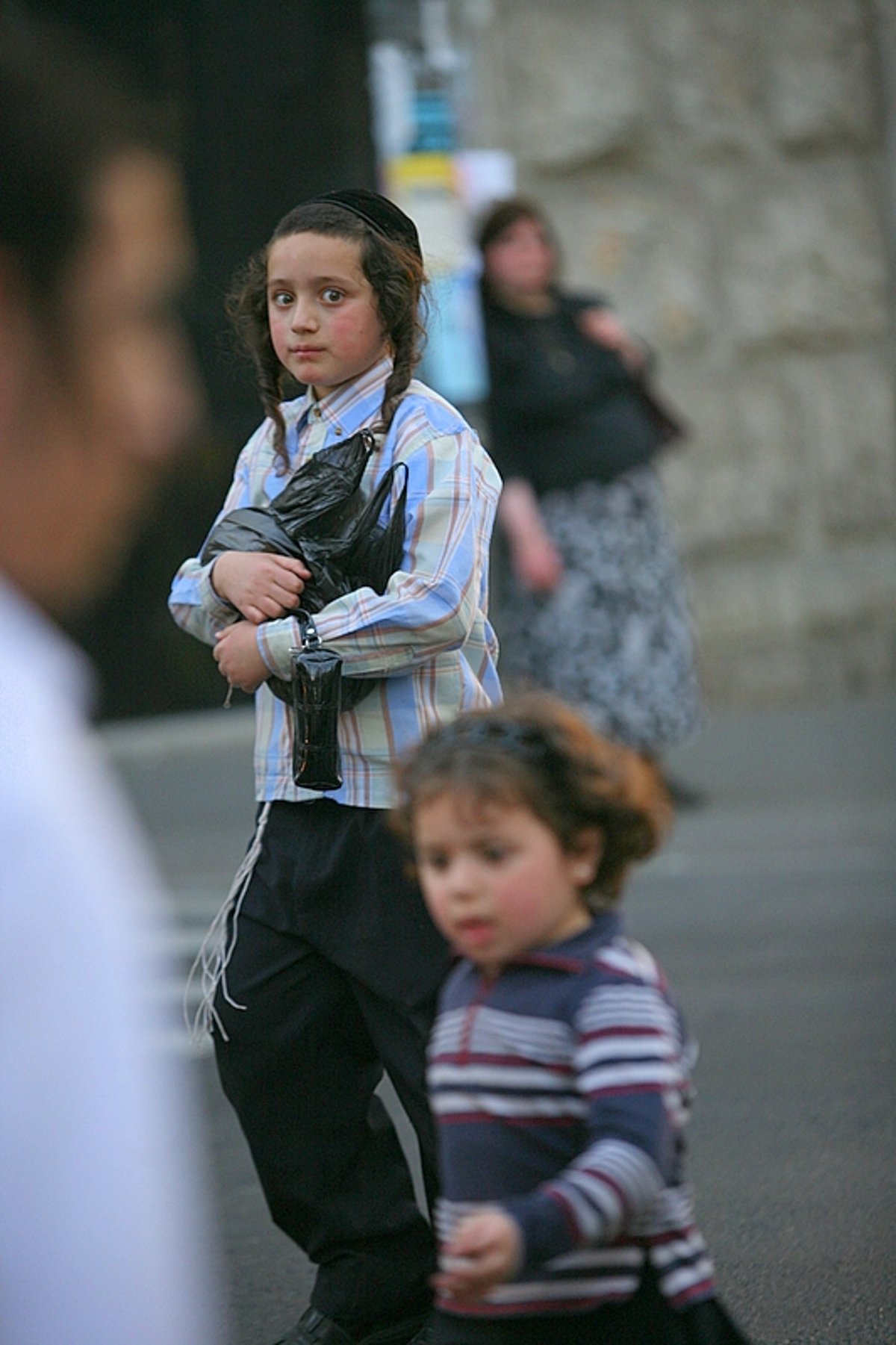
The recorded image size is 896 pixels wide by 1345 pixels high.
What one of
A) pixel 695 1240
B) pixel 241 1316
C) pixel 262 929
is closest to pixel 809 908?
pixel 241 1316

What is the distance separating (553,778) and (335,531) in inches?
26.0

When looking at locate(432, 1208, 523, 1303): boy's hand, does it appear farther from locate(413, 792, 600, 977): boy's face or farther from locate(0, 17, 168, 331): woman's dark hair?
locate(0, 17, 168, 331): woman's dark hair

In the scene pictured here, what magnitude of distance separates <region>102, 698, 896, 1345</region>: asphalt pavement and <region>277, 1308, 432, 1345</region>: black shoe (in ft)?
0.99

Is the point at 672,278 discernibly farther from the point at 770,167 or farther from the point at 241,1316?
the point at 241,1316

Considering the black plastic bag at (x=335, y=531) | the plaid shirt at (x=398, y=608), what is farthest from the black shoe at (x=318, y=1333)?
the black plastic bag at (x=335, y=531)

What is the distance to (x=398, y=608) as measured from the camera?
2.79m

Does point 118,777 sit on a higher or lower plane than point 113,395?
lower

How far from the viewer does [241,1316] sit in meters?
3.48

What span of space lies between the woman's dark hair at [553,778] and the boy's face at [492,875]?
2 centimetres

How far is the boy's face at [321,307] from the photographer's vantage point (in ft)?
9.27

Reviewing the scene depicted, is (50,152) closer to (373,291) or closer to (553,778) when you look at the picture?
(553,778)

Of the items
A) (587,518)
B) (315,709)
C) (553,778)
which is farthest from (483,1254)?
(587,518)

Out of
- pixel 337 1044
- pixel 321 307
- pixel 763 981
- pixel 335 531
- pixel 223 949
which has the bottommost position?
pixel 763 981

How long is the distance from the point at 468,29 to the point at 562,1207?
793 cm
